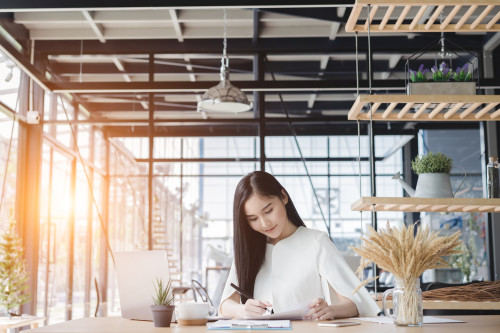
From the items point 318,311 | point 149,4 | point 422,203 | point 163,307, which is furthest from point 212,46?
point 163,307

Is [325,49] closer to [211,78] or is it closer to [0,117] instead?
[211,78]

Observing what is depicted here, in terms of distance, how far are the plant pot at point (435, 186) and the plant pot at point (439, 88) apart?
445 millimetres

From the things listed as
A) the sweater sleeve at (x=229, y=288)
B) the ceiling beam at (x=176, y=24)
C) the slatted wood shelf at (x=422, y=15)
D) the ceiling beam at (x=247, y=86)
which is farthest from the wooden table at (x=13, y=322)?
the slatted wood shelf at (x=422, y=15)

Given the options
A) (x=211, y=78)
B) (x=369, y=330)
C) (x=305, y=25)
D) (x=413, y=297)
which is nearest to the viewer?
(x=369, y=330)

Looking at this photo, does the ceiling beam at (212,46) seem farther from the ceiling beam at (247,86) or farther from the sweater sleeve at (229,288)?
the sweater sleeve at (229,288)

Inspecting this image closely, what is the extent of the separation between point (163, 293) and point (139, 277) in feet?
0.63

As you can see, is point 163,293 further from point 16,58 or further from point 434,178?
point 16,58

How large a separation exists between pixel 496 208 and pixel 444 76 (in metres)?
0.79

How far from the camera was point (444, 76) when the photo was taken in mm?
3527

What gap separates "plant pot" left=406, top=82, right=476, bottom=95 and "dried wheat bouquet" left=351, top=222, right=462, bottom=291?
1.52 meters

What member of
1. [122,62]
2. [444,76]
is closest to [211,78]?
[122,62]

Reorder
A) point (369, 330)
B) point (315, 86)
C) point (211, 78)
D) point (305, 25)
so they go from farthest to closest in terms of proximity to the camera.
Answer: point (211, 78) < point (305, 25) < point (315, 86) < point (369, 330)

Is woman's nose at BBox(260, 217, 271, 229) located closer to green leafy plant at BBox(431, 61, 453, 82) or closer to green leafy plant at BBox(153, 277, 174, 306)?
green leafy plant at BBox(153, 277, 174, 306)

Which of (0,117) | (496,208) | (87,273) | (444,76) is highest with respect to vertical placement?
(0,117)
